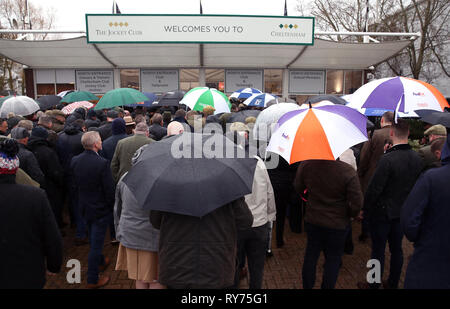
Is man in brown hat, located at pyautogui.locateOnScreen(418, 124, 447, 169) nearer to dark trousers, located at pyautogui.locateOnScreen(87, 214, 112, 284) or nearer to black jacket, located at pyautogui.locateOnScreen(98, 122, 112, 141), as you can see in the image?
dark trousers, located at pyautogui.locateOnScreen(87, 214, 112, 284)

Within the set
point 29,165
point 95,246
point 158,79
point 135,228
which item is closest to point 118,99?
point 29,165

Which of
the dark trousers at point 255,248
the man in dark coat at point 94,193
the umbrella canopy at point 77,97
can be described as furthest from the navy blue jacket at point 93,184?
the umbrella canopy at point 77,97

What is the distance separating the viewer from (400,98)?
3752 mm

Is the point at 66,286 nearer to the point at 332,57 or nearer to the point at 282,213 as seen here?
the point at 282,213

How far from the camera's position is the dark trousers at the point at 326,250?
330 cm

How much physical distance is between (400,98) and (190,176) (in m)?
2.84

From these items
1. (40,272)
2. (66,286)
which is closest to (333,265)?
(40,272)

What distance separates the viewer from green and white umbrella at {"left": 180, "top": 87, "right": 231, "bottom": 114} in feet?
23.2

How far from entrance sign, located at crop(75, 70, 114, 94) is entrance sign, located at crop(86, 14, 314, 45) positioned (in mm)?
4703

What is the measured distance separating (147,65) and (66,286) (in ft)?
49.8

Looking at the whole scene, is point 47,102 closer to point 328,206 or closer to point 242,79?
point 328,206

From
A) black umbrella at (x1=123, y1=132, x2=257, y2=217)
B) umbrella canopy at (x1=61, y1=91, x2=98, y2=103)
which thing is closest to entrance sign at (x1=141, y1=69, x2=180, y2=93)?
umbrella canopy at (x1=61, y1=91, x2=98, y2=103)

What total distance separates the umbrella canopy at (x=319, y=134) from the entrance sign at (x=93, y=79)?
16857 millimetres

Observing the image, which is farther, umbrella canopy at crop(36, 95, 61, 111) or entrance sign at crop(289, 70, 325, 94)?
entrance sign at crop(289, 70, 325, 94)
